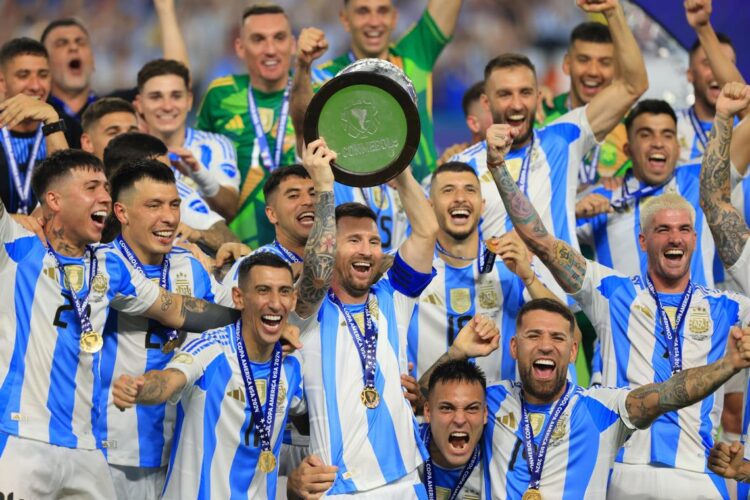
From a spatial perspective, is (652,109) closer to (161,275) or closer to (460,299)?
(460,299)

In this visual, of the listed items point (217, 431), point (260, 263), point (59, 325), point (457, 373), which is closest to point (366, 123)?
point (260, 263)

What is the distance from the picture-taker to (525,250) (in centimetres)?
789

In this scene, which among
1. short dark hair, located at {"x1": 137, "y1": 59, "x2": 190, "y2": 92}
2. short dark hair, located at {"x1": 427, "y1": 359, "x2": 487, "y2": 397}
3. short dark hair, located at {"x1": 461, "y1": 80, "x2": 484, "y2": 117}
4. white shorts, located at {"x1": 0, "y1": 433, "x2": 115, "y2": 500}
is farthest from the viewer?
short dark hair, located at {"x1": 461, "y1": 80, "x2": 484, "y2": 117}

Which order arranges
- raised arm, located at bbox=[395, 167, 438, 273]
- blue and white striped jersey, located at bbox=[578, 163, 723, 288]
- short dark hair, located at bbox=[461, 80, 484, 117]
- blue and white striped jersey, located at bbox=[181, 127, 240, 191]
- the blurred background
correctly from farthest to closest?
the blurred background → short dark hair, located at bbox=[461, 80, 484, 117] → blue and white striped jersey, located at bbox=[181, 127, 240, 191] → blue and white striped jersey, located at bbox=[578, 163, 723, 288] → raised arm, located at bbox=[395, 167, 438, 273]

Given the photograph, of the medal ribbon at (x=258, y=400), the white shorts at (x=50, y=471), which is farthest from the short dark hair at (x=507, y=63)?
the white shorts at (x=50, y=471)

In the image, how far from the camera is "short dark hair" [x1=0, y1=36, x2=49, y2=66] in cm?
910

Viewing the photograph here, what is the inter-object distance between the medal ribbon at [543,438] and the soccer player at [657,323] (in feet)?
1.59

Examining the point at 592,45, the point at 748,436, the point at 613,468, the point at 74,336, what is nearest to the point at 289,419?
the point at 74,336

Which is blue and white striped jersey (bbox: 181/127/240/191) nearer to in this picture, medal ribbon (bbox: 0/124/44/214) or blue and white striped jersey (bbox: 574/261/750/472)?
medal ribbon (bbox: 0/124/44/214)

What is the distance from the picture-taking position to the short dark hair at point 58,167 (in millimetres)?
7223

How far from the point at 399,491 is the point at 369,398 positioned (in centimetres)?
46

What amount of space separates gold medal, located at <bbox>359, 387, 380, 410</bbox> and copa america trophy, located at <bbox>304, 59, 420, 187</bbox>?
1004mm

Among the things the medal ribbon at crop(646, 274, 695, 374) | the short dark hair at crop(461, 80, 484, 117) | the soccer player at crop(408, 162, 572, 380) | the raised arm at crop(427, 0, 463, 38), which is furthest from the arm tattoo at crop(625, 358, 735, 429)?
the raised arm at crop(427, 0, 463, 38)

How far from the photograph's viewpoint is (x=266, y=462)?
7113mm
